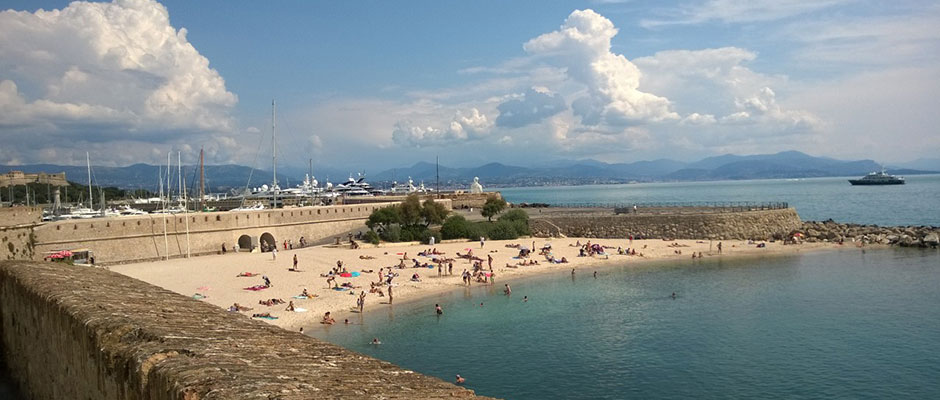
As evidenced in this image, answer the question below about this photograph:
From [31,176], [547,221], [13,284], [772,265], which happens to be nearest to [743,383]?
[13,284]

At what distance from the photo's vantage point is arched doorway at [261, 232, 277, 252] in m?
38.5

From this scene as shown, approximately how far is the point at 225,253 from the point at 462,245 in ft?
47.9

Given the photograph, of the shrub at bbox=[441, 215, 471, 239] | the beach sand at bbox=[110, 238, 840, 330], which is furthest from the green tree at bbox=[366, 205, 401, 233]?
the beach sand at bbox=[110, 238, 840, 330]

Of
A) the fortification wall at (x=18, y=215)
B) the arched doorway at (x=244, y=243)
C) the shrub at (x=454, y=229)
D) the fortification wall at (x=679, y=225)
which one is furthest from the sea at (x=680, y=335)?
the arched doorway at (x=244, y=243)

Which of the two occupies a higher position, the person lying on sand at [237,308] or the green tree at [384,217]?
the green tree at [384,217]

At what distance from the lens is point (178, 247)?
33.6 m

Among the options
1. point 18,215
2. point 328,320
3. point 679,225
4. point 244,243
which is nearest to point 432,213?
point 244,243

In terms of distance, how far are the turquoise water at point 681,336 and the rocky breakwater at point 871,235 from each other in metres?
11.1

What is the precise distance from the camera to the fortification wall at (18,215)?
61.6ft

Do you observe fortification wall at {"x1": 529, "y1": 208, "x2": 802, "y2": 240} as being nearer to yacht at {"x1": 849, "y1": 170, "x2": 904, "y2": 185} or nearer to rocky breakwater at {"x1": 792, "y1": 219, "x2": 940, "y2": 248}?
rocky breakwater at {"x1": 792, "y1": 219, "x2": 940, "y2": 248}

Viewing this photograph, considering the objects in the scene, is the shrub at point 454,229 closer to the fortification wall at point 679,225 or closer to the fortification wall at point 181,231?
the fortification wall at point 679,225

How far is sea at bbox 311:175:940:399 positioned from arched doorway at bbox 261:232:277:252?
1596cm

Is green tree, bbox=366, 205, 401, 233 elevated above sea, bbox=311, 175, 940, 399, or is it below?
above

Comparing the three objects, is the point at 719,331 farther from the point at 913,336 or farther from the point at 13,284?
the point at 13,284
